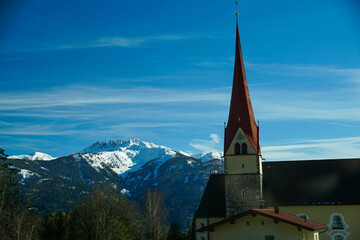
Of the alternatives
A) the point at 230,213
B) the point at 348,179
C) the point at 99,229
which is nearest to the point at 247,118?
the point at 230,213

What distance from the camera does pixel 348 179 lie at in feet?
168

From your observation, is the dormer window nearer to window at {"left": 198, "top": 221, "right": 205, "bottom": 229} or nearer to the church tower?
the church tower

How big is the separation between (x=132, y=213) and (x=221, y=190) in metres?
19.5

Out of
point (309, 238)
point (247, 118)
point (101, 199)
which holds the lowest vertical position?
point (309, 238)

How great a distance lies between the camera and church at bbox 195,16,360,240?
48.6 metres

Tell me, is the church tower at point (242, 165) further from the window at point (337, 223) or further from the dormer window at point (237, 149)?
the window at point (337, 223)

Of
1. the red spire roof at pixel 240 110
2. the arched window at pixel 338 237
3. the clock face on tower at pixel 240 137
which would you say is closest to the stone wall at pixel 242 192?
the red spire roof at pixel 240 110

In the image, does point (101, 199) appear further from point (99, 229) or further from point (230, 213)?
point (230, 213)

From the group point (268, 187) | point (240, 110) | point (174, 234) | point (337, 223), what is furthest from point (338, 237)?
point (174, 234)

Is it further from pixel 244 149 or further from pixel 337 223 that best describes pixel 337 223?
pixel 244 149

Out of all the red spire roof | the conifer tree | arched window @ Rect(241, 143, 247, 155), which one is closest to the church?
the red spire roof

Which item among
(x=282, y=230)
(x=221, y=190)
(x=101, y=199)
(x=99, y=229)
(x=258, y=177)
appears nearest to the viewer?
(x=282, y=230)

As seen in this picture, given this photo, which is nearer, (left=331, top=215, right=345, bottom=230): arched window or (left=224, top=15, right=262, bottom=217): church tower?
(left=331, top=215, right=345, bottom=230): arched window

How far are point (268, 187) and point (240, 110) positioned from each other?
31.8ft
